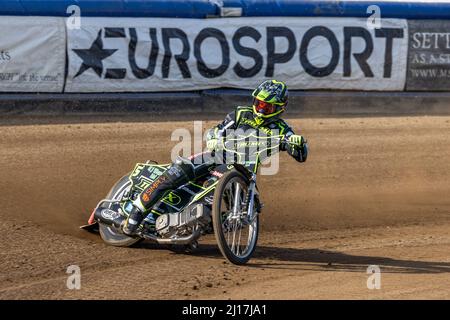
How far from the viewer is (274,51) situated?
16516 millimetres

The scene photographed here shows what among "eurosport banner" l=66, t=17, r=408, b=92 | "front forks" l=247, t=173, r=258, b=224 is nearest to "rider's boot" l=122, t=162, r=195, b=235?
"front forks" l=247, t=173, r=258, b=224

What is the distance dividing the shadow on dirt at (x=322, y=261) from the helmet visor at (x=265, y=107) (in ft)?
4.71

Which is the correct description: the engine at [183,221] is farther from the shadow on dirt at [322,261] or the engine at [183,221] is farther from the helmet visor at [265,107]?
the helmet visor at [265,107]

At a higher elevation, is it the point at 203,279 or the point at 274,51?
the point at 274,51

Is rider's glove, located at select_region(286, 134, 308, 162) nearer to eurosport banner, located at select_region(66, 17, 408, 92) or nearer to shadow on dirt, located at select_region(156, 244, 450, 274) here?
shadow on dirt, located at select_region(156, 244, 450, 274)

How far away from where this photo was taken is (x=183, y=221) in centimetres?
795

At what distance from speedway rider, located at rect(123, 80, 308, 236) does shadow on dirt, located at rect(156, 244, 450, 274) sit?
29.1 inches

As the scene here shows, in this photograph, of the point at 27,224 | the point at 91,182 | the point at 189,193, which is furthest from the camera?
the point at 91,182

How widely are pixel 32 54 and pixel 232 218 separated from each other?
7947mm

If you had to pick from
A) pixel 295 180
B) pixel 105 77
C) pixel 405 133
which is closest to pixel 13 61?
pixel 105 77

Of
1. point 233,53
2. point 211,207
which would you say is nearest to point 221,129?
point 211,207

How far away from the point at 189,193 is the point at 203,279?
3.89 ft

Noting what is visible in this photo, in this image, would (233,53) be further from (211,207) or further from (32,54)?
(211,207)

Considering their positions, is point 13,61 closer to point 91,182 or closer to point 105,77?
point 105,77
